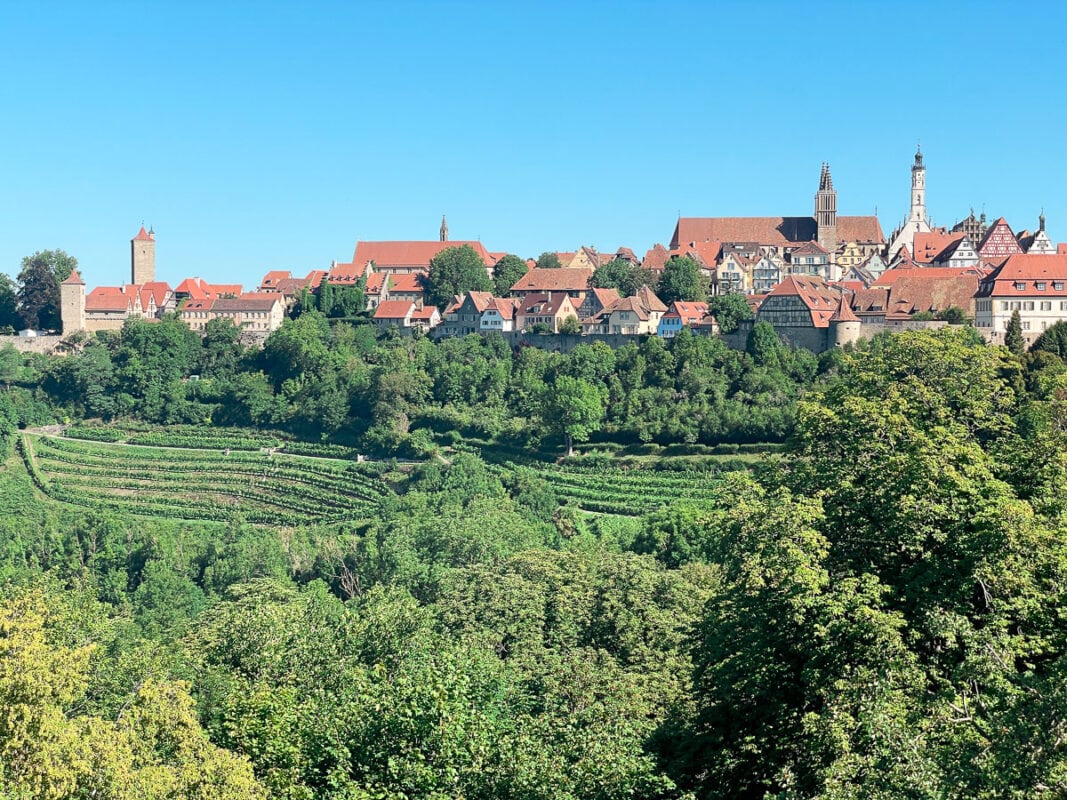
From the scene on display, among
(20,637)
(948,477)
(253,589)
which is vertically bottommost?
(253,589)

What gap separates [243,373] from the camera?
74.3m

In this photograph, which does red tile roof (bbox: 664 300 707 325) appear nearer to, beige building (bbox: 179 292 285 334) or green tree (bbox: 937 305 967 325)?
green tree (bbox: 937 305 967 325)

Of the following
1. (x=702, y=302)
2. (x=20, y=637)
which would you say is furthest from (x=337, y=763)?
(x=702, y=302)

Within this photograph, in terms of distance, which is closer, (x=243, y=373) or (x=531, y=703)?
(x=531, y=703)

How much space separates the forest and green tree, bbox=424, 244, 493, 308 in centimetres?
2665

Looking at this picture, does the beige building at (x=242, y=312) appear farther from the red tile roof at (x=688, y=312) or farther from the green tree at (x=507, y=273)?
the red tile roof at (x=688, y=312)

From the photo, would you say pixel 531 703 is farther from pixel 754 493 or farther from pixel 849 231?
pixel 849 231

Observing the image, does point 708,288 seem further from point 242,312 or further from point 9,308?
point 9,308

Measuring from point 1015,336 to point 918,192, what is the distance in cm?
4169

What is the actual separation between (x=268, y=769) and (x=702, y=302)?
5440 cm

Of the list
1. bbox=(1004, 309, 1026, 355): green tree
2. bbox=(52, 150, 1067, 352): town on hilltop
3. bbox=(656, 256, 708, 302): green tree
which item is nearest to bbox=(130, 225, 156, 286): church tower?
bbox=(52, 150, 1067, 352): town on hilltop

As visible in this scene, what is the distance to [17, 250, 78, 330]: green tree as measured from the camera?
8725 centimetres

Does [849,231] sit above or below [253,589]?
above

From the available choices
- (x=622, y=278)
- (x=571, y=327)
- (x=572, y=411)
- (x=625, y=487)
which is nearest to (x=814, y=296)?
(x=571, y=327)
